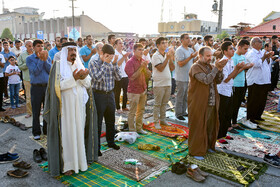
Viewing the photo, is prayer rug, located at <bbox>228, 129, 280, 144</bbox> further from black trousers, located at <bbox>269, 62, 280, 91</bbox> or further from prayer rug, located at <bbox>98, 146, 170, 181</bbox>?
black trousers, located at <bbox>269, 62, 280, 91</bbox>

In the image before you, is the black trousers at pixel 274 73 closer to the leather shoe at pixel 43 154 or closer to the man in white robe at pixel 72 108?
the man in white robe at pixel 72 108

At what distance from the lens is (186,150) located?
5.00m

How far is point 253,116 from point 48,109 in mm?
5144

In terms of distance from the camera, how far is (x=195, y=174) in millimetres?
3885

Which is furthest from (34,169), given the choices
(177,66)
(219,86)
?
(177,66)

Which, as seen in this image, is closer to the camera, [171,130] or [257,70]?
[171,130]

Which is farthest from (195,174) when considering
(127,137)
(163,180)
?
(127,137)

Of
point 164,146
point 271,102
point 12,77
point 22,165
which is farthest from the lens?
point 271,102

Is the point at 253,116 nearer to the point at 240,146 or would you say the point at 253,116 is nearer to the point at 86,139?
the point at 240,146

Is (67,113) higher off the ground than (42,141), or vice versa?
(67,113)

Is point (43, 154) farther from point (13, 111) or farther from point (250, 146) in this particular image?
point (250, 146)

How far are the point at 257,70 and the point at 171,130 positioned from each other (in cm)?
269

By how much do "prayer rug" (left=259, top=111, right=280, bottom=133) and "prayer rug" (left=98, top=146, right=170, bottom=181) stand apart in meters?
3.44

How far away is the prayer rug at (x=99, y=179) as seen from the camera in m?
3.74
